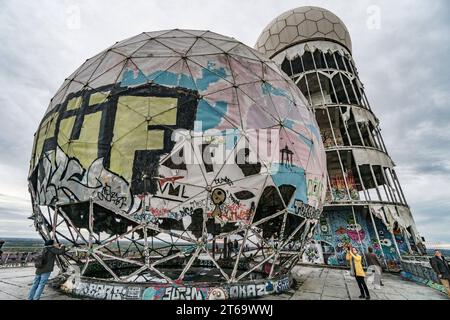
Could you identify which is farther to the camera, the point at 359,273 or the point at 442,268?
the point at 442,268

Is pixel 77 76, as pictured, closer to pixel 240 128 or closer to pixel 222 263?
pixel 240 128

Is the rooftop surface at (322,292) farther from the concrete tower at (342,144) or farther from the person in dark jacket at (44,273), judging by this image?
the concrete tower at (342,144)

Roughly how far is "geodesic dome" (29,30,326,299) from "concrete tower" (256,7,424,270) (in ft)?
36.5

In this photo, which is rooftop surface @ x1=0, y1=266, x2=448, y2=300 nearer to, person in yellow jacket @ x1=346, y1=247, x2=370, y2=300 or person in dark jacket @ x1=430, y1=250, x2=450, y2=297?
person in yellow jacket @ x1=346, y1=247, x2=370, y2=300

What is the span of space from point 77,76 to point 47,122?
7.08 feet

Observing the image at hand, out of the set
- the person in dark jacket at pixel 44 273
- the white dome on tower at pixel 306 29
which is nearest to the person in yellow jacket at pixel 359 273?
the person in dark jacket at pixel 44 273

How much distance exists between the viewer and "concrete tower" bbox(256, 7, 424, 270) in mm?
17078

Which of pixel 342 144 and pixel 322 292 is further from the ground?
pixel 342 144

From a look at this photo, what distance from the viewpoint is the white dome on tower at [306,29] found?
24188 millimetres

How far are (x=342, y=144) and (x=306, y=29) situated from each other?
13.3 metres

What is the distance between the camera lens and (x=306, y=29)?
24297 mm

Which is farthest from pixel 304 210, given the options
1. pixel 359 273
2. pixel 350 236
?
pixel 350 236

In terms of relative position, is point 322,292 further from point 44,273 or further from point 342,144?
point 342,144

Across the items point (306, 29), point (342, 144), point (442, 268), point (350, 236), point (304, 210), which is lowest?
point (442, 268)
